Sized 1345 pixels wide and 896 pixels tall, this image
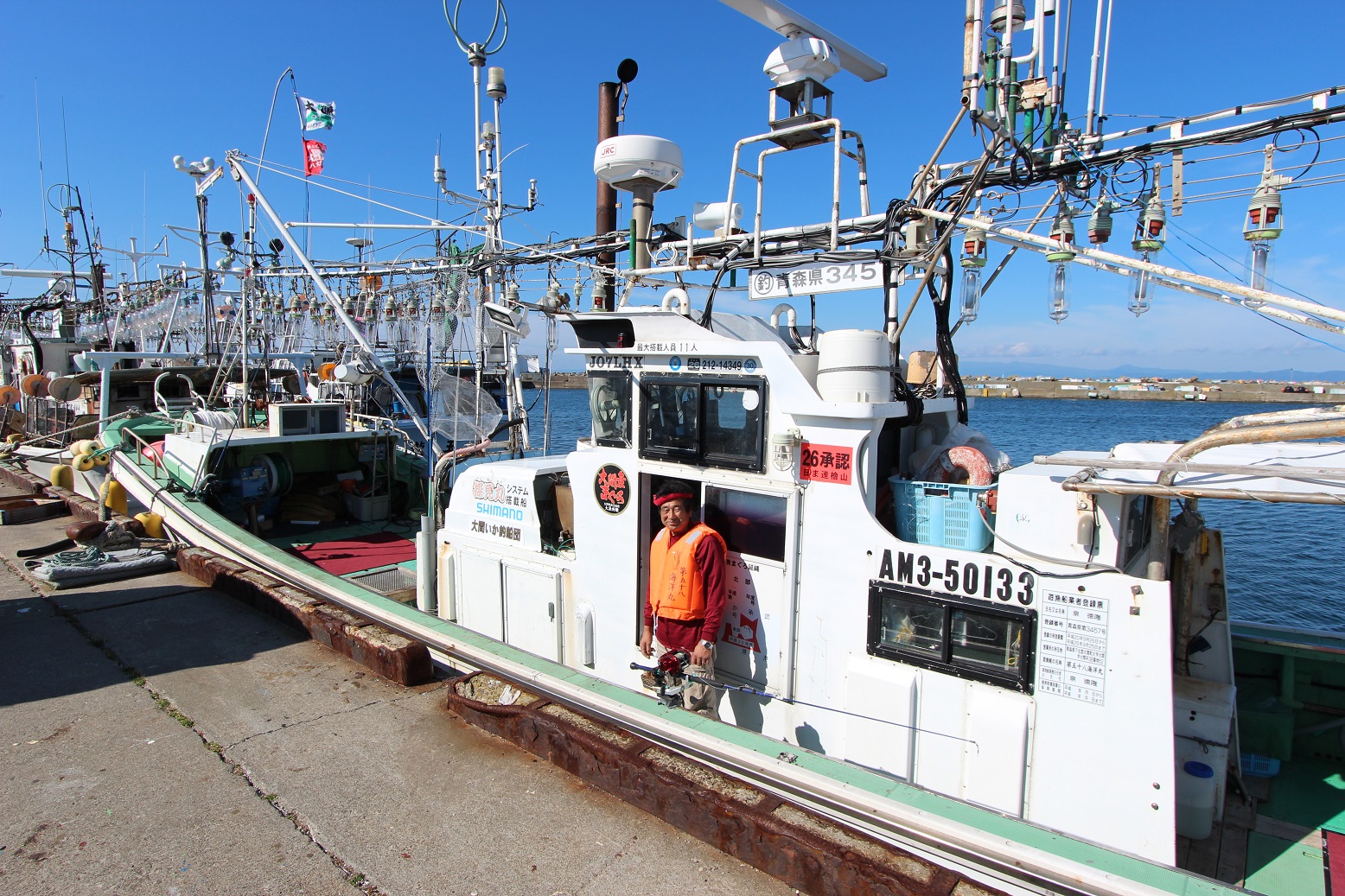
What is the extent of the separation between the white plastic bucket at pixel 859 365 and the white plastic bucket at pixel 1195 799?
8.86 feet

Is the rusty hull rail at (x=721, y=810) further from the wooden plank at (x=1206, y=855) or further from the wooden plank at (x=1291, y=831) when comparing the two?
the wooden plank at (x=1291, y=831)

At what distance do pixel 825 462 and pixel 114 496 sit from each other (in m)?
11.6

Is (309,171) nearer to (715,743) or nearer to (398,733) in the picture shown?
(398,733)

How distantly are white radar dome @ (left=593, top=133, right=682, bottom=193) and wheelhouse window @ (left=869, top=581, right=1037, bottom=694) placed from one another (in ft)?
12.7

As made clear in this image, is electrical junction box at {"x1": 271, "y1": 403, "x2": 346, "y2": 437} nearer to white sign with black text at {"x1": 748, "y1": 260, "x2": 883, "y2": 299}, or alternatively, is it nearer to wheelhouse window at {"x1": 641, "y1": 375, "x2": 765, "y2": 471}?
wheelhouse window at {"x1": 641, "y1": 375, "x2": 765, "y2": 471}

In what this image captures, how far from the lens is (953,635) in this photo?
421 cm

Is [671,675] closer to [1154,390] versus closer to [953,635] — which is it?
[953,635]

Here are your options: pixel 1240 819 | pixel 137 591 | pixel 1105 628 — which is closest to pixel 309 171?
pixel 137 591

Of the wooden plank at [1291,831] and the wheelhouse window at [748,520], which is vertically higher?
the wheelhouse window at [748,520]

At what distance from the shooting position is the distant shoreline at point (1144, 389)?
76.0m

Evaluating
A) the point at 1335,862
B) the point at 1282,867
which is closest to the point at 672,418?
the point at 1282,867

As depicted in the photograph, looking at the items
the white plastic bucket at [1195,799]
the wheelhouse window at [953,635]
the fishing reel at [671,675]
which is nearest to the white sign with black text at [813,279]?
the wheelhouse window at [953,635]

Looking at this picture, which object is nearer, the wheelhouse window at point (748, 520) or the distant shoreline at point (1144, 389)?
the wheelhouse window at point (748, 520)

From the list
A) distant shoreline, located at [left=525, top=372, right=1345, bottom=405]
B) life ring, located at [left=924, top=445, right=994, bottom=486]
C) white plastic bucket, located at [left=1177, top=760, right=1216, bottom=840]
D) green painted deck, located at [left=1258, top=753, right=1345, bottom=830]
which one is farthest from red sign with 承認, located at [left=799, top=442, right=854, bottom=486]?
distant shoreline, located at [left=525, top=372, right=1345, bottom=405]
